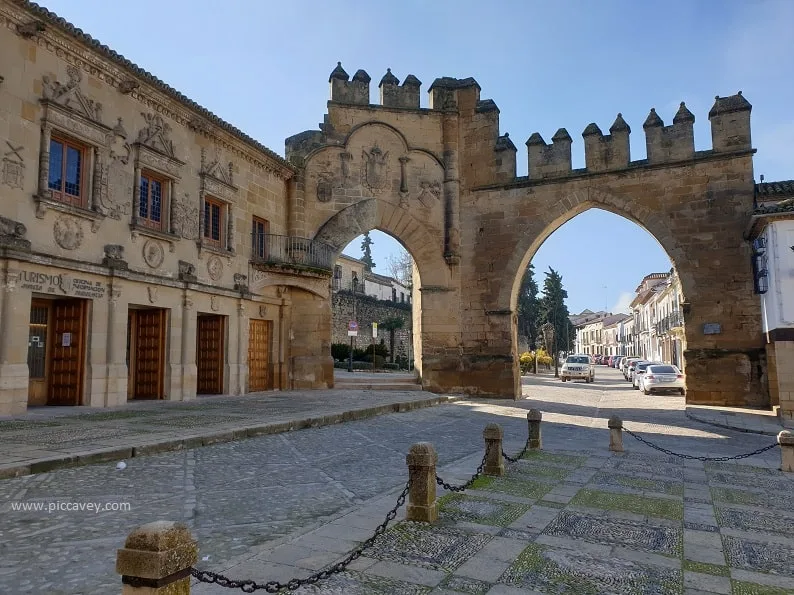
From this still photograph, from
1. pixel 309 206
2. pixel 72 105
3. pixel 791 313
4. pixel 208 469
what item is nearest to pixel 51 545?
pixel 208 469

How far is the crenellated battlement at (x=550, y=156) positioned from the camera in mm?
18391

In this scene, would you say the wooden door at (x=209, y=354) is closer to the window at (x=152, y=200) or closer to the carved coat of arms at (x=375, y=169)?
the window at (x=152, y=200)

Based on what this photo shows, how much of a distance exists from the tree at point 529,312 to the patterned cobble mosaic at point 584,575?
161ft

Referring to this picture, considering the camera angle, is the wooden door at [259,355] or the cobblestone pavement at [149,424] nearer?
the cobblestone pavement at [149,424]

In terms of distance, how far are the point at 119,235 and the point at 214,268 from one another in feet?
10.7

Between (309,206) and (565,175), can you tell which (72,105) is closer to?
(309,206)

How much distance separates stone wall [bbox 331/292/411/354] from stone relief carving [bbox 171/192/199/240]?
19.6m

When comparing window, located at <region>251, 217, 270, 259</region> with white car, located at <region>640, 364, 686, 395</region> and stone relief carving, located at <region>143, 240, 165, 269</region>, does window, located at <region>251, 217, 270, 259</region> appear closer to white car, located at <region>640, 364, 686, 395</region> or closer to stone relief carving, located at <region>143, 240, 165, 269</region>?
stone relief carving, located at <region>143, 240, 165, 269</region>

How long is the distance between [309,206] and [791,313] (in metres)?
13.8

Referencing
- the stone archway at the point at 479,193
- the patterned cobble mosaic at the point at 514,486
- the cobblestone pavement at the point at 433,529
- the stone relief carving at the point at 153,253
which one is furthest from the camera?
the stone archway at the point at 479,193

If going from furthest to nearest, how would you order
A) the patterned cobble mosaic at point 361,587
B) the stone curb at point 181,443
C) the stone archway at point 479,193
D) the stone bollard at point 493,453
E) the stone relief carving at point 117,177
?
the stone archway at point 479,193
the stone relief carving at point 117,177
the stone bollard at point 493,453
the stone curb at point 181,443
the patterned cobble mosaic at point 361,587

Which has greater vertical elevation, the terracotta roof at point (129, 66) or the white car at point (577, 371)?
the terracotta roof at point (129, 66)

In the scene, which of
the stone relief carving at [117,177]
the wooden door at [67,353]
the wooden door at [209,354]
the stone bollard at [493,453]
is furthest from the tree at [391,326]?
the stone bollard at [493,453]

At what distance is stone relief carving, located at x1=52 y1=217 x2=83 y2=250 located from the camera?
11031 millimetres
